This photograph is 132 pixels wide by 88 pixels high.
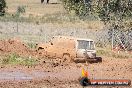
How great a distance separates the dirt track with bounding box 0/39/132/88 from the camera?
1853 cm

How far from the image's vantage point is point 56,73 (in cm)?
2291

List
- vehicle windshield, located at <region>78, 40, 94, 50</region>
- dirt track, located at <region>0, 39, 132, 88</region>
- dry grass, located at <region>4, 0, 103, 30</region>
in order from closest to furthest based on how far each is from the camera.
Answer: dirt track, located at <region>0, 39, 132, 88</region>
vehicle windshield, located at <region>78, 40, 94, 50</region>
dry grass, located at <region>4, 0, 103, 30</region>

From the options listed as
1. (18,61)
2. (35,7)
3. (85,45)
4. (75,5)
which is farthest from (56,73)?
(35,7)

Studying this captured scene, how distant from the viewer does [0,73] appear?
21922 mm

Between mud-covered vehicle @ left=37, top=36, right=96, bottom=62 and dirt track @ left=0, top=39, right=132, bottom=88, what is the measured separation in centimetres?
58

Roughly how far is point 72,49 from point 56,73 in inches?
182

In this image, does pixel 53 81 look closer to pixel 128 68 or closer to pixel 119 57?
pixel 128 68

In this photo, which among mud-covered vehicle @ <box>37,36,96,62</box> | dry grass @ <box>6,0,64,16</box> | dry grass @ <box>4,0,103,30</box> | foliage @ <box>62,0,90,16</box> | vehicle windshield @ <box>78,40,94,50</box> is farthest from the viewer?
dry grass @ <box>6,0,64,16</box>

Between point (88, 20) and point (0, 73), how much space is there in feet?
168

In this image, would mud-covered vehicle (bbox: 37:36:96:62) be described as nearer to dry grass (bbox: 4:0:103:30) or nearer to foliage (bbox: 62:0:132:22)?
foliage (bbox: 62:0:132:22)

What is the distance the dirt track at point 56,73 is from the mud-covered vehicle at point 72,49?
0.58 metres

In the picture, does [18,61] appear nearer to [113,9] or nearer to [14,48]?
[14,48]

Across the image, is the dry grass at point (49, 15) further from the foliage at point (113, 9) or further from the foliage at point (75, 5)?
the foliage at point (113, 9)

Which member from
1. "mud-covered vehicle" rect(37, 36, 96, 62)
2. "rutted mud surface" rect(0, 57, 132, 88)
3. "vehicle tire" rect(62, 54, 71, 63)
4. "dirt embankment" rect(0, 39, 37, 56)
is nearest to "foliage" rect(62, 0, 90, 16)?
"dirt embankment" rect(0, 39, 37, 56)
